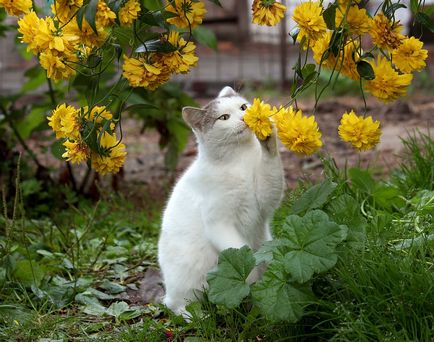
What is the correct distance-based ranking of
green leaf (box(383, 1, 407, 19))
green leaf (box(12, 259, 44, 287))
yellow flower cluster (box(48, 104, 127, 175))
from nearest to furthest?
green leaf (box(383, 1, 407, 19)) < yellow flower cluster (box(48, 104, 127, 175)) < green leaf (box(12, 259, 44, 287))

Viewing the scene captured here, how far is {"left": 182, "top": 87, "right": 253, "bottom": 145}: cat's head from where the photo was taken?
2.46m

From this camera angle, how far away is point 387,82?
2.07m

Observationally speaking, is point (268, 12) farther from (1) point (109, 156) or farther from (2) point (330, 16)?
(1) point (109, 156)

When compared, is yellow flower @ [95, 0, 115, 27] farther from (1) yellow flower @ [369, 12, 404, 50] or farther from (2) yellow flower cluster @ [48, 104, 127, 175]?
(1) yellow flower @ [369, 12, 404, 50]

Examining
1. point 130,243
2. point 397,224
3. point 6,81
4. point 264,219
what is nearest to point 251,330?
point 264,219

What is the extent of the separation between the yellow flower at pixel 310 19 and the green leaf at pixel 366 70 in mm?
149

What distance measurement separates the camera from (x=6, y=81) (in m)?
7.43

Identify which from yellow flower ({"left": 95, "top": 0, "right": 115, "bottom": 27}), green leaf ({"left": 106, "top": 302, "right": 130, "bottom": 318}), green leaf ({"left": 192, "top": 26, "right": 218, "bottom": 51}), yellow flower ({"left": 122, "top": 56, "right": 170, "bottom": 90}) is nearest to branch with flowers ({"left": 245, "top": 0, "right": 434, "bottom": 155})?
yellow flower ({"left": 122, "top": 56, "right": 170, "bottom": 90})

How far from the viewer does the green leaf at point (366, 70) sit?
2.05 meters

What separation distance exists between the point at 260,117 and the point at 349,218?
18.9 inches

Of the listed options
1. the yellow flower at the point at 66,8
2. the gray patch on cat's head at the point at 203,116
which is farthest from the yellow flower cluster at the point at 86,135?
the gray patch on cat's head at the point at 203,116

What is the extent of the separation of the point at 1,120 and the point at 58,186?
448 mm

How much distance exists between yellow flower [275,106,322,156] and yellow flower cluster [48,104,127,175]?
0.48 meters

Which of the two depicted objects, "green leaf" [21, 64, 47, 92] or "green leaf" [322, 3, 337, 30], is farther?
"green leaf" [21, 64, 47, 92]
